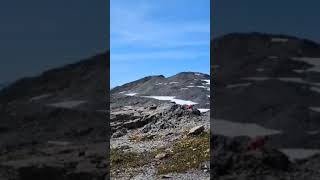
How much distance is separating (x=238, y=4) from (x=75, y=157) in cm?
469

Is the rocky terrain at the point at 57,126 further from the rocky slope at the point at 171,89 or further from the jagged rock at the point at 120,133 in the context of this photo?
the rocky slope at the point at 171,89

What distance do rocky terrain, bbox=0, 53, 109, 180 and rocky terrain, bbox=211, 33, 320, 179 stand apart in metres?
2.46

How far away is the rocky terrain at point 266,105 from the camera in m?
9.93

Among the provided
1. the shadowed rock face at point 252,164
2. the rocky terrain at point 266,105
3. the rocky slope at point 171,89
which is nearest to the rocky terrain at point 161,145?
the shadowed rock face at point 252,164

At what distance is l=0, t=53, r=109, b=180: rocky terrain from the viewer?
31.1ft

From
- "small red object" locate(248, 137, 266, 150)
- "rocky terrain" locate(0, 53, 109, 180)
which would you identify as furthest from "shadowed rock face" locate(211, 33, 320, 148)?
Answer: "rocky terrain" locate(0, 53, 109, 180)

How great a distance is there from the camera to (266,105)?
10.0 m

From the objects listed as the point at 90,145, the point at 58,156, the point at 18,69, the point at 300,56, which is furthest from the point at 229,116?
the point at 18,69

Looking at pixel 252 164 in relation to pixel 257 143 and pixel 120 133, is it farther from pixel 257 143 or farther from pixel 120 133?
pixel 120 133

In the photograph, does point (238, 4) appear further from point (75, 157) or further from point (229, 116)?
point (75, 157)

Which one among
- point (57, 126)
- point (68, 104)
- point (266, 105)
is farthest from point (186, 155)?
point (57, 126)

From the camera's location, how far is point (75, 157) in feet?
31.3

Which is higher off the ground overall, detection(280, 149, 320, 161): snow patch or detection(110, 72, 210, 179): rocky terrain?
detection(280, 149, 320, 161): snow patch

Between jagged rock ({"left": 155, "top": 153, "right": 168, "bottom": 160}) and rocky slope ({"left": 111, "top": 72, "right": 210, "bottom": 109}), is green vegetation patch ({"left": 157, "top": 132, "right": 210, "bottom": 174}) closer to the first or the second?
jagged rock ({"left": 155, "top": 153, "right": 168, "bottom": 160})
